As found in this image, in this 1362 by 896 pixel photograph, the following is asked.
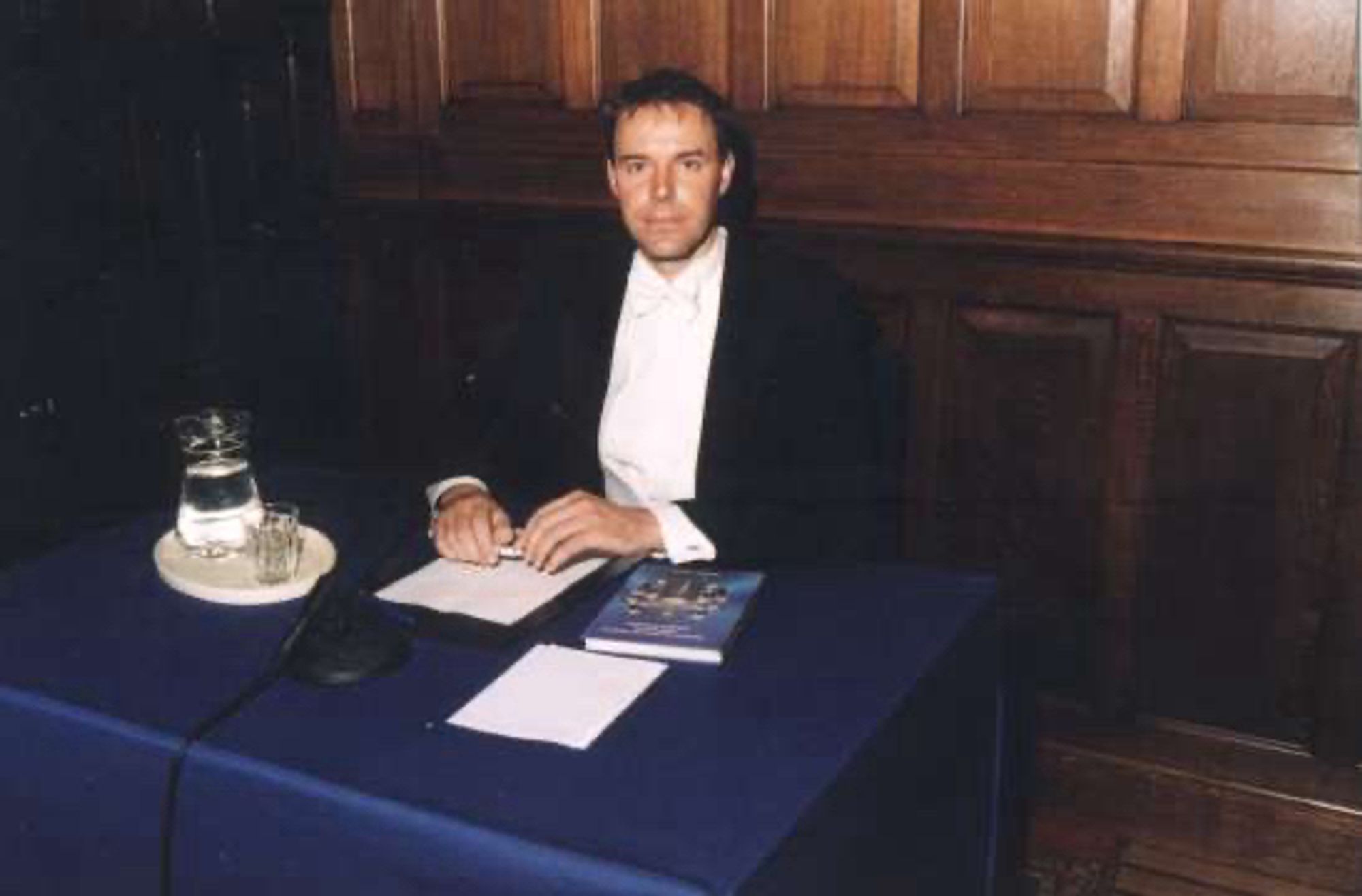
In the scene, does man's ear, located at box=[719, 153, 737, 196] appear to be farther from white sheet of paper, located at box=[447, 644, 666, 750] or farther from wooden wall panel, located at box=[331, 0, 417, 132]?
wooden wall panel, located at box=[331, 0, 417, 132]

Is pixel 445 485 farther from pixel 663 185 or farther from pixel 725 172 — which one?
pixel 725 172

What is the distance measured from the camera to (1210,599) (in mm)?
→ 2646

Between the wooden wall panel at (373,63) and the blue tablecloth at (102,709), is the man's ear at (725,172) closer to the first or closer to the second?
the blue tablecloth at (102,709)

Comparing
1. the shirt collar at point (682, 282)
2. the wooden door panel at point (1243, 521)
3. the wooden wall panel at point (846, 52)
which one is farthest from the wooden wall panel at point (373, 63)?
the wooden door panel at point (1243, 521)

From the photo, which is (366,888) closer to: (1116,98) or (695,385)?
(695,385)

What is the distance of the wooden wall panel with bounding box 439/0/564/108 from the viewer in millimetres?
3123

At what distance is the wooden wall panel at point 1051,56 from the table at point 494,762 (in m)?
1.16

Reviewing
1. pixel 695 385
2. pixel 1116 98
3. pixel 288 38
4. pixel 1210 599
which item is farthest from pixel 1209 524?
pixel 288 38

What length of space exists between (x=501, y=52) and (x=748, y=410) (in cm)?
131

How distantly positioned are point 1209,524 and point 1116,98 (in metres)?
0.81

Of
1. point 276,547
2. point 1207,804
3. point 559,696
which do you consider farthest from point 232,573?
point 1207,804

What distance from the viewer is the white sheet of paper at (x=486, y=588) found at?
5.77 ft

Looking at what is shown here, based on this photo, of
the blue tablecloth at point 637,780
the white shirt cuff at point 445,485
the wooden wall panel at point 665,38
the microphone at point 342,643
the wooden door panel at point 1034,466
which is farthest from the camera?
the wooden wall panel at point 665,38

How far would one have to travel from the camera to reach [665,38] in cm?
297
